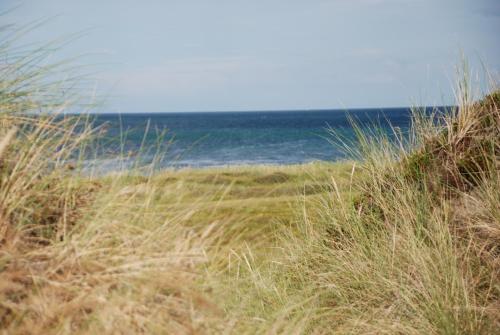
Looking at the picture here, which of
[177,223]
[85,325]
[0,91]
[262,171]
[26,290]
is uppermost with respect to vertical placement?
[0,91]

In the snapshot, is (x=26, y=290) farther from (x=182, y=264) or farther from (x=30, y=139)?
(x=30, y=139)

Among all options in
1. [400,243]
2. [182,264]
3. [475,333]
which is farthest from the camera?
[400,243]

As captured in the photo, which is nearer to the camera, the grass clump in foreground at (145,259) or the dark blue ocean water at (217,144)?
the grass clump in foreground at (145,259)

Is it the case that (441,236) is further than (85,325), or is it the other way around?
(441,236)

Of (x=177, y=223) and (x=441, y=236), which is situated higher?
(x=177, y=223)

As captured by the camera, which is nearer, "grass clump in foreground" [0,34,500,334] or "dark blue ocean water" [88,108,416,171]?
"grass clump in foreground" [0,34,500,334]

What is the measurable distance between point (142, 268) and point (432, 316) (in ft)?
6.77

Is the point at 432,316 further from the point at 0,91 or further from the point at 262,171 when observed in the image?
the point at 262,171

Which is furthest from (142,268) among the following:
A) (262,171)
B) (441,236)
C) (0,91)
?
(262,171)

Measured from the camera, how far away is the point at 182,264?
223cm

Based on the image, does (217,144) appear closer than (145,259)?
No

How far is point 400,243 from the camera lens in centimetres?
416

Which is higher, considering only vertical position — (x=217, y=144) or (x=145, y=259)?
(x=145, y=259)

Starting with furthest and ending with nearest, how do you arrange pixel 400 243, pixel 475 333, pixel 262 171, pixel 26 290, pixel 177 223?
pixel 262 171, pixel 400 243, pixel 475 333, pixel 177 223, pixel 26 290
